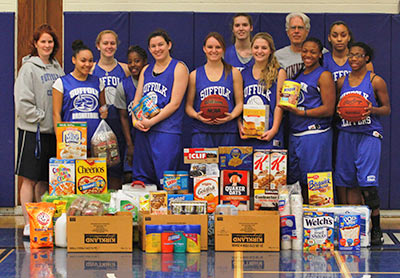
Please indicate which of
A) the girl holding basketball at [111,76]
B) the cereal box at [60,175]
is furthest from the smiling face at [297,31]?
the cereal box at [60,175]

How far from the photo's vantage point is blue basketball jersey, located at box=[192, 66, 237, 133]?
6988 mm

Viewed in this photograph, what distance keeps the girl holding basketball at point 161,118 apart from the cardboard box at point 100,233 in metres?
1.12

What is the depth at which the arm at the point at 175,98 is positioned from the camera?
22.9ft

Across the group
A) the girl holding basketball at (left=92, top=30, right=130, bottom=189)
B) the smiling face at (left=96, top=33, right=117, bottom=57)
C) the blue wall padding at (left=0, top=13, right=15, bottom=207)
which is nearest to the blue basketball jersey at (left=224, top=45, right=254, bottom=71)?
the girl holding basketball at (left=92, top=30, right=130, bottom=189)

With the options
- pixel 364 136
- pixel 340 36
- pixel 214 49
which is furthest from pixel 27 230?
pixel 340 36

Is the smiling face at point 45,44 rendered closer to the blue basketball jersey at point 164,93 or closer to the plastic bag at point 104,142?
the plastic bag at point 104,142

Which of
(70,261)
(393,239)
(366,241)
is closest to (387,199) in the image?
(393,239)

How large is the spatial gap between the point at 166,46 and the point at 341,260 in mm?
2760

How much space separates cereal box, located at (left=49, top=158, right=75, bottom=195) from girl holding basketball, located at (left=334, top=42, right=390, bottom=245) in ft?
8.38

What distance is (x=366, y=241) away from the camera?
635 cm

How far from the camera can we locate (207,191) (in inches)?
258

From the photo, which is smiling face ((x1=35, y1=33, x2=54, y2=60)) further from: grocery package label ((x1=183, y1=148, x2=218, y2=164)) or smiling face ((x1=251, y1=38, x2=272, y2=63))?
smiling face ((x1=251, y1=38, x2=272, y2=63))

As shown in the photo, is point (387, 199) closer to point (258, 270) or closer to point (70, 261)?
point (258, 270)

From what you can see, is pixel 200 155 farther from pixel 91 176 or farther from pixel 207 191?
pixel 91 176
